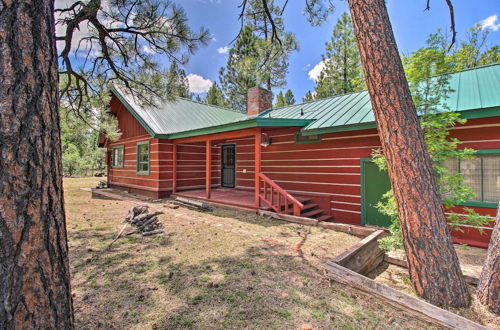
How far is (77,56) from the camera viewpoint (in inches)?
237

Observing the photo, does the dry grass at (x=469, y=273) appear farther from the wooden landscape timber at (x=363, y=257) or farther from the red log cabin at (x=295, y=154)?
the red log cabin at (x=295, y=154)

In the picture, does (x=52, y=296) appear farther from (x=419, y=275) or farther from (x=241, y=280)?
(x=419, y=275)

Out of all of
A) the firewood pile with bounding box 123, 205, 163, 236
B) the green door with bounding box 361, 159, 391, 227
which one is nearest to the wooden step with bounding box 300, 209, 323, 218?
the green door with bounding box 361, 159, 391, 227

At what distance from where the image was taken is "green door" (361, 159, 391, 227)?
5.64m

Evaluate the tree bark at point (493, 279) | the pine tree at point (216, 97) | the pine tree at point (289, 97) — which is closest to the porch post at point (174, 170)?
the tree bark at point (493, 279)

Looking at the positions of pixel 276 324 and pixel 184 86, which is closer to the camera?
pixel 276 324

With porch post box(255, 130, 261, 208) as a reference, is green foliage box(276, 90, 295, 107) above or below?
above

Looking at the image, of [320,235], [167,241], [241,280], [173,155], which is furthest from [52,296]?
[173,155]

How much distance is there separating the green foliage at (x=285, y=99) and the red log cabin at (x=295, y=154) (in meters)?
14.9

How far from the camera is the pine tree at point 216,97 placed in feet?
81.0

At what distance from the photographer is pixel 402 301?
2.27 meters

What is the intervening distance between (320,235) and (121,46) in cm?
650

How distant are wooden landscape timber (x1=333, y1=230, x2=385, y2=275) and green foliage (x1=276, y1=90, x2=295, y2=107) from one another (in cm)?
2442

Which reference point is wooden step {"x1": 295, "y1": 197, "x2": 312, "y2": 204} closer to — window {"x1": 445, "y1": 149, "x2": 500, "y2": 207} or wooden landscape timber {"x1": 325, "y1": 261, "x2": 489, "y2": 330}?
window {"x1": 445, "y1": 149, "x2": 500, "y2": 207}
